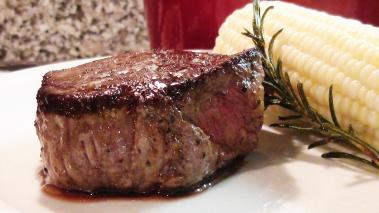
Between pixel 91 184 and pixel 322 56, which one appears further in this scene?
pixel 322 56

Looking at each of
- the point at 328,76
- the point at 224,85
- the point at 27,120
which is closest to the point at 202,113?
the point at 224,85

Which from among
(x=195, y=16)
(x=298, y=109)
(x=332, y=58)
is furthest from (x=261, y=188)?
(x=195, y=16)

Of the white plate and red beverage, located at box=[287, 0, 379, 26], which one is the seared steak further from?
red beverage, located at box=[287, 0, 379, 26]

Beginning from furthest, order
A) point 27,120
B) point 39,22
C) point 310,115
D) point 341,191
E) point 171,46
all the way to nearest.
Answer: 1. point 39,22
2. point 171,46
3. point 27,120
4. point 310,115
5. point 341,191

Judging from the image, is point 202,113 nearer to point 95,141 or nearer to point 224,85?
point 224,85

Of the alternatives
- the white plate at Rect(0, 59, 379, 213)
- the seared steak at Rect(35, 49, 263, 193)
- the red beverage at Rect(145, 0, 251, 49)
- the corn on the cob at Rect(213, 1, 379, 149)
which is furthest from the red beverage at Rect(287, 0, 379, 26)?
the seared steak at Rect(35, 49, 263, 193)

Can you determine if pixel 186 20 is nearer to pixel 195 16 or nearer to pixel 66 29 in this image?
pixel 195 16
